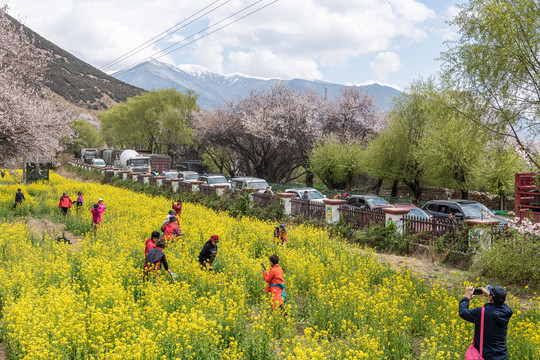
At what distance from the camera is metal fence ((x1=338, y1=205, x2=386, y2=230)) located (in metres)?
14.6

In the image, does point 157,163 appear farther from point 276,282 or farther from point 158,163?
point 276,282

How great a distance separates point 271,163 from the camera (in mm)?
41344

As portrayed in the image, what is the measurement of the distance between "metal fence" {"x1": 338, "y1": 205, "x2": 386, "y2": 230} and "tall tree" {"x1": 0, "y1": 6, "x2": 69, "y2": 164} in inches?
598

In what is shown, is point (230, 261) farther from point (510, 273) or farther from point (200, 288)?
point (510, 273)

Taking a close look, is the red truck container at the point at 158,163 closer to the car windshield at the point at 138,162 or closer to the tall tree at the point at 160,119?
the car windshield at the point at 138,162

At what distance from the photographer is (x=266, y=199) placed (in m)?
20.4

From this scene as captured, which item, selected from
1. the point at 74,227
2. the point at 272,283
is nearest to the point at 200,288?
the point at 272,283

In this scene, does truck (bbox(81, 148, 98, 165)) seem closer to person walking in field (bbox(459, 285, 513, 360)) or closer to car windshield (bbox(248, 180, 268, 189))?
car windshield (bbox(248, 180, 268, 189))

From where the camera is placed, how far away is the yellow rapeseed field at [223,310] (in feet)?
17.0

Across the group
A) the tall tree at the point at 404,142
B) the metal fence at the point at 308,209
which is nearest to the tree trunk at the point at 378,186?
the tall tree at the point at 404,142

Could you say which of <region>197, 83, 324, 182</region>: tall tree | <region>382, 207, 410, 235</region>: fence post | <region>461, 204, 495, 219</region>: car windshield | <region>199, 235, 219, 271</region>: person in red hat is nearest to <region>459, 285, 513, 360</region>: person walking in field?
<region>199, 235, 219, 271</region>: person in red hat

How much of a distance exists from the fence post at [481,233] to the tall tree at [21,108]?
18890mm

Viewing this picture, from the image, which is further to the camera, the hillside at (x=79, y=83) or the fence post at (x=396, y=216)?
the hillside at (x=79, y=83)

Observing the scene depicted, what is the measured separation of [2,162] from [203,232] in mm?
15335
